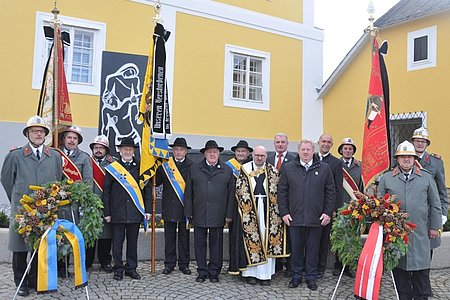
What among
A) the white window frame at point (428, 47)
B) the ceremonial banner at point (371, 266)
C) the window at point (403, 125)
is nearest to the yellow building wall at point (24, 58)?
the ceremonial banner at point (371, 266)

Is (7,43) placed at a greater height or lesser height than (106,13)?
lesser

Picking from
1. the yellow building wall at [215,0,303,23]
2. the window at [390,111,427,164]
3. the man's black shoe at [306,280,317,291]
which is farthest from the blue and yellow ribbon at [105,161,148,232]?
the window at [390,111,427,164]

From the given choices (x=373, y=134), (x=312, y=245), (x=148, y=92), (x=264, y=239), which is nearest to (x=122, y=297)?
(x=264, y=239)

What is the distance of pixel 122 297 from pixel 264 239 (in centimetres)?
183

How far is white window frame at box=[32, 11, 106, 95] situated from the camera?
10312 millimetres

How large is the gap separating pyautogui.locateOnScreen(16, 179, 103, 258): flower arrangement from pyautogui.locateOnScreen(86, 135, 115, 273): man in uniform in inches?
32.9

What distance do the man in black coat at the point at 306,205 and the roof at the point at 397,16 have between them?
8.21 meters

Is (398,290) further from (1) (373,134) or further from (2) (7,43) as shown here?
(2) (7,43)

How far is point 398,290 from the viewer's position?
4.89 metres

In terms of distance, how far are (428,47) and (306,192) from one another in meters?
8.57

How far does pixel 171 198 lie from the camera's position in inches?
238

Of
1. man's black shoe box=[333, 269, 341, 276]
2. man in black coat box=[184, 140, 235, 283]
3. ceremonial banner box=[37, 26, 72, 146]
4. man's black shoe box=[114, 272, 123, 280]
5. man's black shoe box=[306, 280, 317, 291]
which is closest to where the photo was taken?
man's black shoe box=[306, 280, 317, 291]

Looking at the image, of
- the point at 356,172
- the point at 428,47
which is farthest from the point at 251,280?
the point at 428,47

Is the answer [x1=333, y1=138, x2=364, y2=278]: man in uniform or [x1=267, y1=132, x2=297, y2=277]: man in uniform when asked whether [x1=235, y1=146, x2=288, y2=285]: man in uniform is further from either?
[x1=333, y1=138, x2=364, y2=278]: man in uniform
